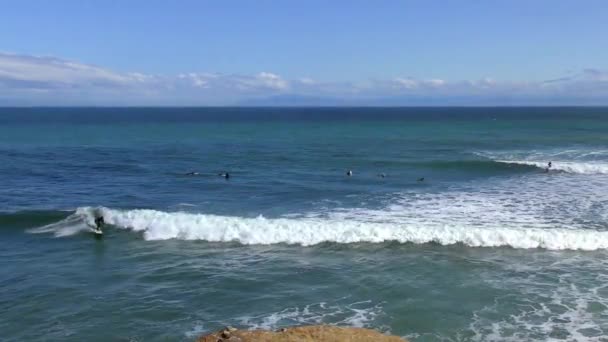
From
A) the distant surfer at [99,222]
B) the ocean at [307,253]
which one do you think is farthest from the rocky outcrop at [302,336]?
the distant surfer at [99,222]

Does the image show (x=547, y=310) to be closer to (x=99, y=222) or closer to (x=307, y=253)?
(x=307, y=253)

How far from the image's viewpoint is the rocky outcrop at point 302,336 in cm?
943

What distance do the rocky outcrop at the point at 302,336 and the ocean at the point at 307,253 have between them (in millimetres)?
3547

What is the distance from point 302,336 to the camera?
976cm

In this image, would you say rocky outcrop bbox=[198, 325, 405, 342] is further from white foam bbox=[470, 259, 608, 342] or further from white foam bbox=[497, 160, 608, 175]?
white foam bbox=[497, 160, 608, 175]

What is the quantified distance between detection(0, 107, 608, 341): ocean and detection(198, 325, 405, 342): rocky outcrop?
3.55m

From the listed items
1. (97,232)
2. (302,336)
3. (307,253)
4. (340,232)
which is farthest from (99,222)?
(302,336)

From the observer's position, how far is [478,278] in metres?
17.2

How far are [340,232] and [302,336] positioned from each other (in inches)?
498

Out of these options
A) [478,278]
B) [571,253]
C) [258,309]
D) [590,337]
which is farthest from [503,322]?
[571,253]

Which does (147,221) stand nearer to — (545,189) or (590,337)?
(590,337)

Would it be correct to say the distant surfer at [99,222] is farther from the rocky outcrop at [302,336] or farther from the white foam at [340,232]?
the rocky outcrop at [302,336]

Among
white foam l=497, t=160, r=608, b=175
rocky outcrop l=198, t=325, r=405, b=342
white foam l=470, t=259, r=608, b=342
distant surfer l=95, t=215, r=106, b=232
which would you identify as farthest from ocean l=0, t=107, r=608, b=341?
rocky outcrop l=198, t=325, r=405, b=342

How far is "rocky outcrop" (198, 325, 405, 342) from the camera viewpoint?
9.43 meters
